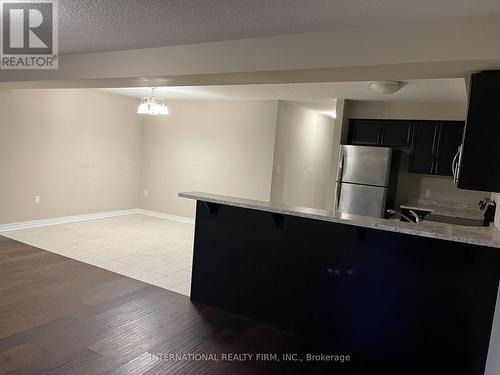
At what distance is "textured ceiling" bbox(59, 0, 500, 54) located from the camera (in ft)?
6.44

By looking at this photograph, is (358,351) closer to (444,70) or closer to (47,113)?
(444,70)

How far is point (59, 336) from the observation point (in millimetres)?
2615

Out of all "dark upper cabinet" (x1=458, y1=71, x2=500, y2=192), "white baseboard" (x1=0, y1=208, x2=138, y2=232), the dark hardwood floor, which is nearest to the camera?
"dark upper cabinet" (x1=458, y1=71, x2=500, y2=192)

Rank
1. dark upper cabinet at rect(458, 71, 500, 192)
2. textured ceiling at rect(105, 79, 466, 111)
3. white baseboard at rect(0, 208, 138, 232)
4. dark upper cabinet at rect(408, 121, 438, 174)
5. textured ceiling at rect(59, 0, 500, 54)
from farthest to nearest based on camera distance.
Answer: white baseboard at rect(0, 208, 138, 232), dark upper cabinet at rect(408, 121, 438, 174), textured ceiling at rect(105, 79, 466, 111), dark upper cabinet at rect(458, 71, 500, 192), textured ceiling at rect(59, 0, 500, 54)

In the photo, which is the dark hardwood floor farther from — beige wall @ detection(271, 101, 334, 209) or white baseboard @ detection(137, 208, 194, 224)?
white baseboard @ detection(137, 208, 194, 224)

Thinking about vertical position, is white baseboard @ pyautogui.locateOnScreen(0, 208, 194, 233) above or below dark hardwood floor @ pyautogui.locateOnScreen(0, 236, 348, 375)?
above

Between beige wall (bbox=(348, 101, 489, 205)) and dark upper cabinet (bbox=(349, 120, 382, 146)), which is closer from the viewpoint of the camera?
beige wall (bbox=(348, 101, 489, 205))

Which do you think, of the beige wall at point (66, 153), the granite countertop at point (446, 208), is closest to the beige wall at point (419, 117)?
the granite countertop at point (446, 208)

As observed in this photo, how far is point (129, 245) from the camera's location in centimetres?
515

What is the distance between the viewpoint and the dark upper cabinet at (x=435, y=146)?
15.5 ft

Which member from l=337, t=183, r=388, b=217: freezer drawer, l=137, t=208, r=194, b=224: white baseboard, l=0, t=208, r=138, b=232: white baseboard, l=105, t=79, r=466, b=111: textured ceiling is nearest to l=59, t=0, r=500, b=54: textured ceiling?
l=105, t=79, r=466, b=111: textured ceiling

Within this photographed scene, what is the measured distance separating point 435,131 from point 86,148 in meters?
5.50

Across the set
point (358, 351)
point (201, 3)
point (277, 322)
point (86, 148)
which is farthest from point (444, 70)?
point (86, 148)

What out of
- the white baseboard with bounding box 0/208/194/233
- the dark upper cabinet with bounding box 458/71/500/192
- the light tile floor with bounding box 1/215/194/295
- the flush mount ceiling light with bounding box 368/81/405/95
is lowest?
the light tile floor with bounding box 1/215/194/295
